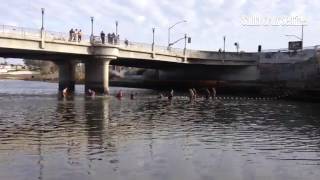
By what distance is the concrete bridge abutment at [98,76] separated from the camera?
3034 inches

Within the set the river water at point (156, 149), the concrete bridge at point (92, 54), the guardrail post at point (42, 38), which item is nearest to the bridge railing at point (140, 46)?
the concrete bridge at point (92, 54)

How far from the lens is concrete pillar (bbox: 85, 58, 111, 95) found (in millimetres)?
77125

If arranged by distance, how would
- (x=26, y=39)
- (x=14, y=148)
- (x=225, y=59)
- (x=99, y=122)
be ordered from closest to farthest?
(x=14, y=148), (x=99, y=122), (x=26, y=39), (x=225, y=59)

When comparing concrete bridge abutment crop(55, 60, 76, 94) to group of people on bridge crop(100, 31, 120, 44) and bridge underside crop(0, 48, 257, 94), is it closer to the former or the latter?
bridge underside crop(0, 48, 257, 94)

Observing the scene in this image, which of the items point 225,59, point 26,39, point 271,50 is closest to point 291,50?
point 271,50

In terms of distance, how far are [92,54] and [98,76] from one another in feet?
16.1

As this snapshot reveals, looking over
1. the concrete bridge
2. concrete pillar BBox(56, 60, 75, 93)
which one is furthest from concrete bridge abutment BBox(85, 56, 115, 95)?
concrete pillar BBox(56, 60, 75, 93)

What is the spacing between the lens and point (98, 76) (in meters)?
78.1

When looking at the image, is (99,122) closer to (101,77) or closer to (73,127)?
(73,127)

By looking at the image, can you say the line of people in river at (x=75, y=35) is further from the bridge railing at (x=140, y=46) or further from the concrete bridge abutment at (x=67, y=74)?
the concrete bridge abutment at (x=67, y=74)

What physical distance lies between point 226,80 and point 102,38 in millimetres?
45198

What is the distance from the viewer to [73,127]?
33844mm

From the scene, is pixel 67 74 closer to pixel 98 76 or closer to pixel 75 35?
pixel 98 76

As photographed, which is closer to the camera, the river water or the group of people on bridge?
the river water
